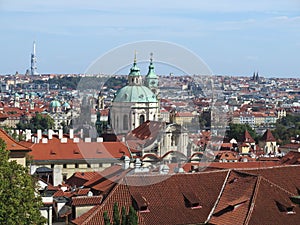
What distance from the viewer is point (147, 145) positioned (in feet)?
154

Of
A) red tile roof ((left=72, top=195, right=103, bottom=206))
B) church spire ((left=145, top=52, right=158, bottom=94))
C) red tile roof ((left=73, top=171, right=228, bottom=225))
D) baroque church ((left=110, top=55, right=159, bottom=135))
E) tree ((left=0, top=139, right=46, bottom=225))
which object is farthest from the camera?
church spire ((left=145, top=52, right=158, bottom=94))

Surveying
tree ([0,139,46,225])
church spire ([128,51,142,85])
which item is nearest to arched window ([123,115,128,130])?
church spire ([128,51,142,85])

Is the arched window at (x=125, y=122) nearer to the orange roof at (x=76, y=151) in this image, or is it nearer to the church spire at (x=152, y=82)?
the church spire at (x=152, y=82)

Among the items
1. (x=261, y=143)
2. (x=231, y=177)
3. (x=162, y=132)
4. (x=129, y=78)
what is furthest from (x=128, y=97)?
(x=231, y=177)

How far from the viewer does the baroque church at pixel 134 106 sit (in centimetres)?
6093

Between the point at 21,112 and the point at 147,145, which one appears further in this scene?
the point at 21,112

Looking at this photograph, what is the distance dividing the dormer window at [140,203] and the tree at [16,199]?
9.39ft

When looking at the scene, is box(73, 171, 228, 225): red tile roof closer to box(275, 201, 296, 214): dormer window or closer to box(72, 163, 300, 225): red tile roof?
box(72, 163, 300, 225): red tile roof

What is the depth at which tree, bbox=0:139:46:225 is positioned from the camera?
17375mm

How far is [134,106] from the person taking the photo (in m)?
63.1

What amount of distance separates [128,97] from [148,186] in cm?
4380

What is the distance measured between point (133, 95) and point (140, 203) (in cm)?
4438

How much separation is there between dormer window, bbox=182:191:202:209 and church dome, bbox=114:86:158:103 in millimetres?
42853

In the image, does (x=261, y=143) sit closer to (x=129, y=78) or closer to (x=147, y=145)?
(x=129, y=78)
